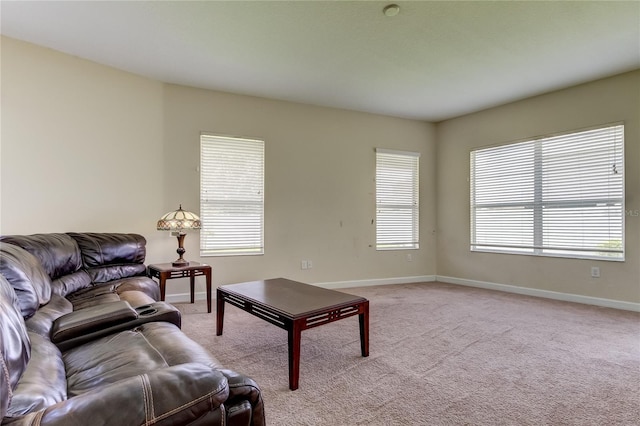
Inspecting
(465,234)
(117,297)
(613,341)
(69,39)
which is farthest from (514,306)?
(69,39)

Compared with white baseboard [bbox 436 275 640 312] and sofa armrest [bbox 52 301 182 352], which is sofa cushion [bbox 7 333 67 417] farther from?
white baseboard [bbox 436 275 640 312]

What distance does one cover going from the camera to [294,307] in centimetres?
227

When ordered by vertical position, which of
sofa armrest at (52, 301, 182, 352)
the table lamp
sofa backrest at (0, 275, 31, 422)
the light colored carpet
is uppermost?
the table lamp

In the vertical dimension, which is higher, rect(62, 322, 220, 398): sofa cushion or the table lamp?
the table lamp

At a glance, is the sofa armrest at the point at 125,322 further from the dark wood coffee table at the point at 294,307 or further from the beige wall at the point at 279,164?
the beige wall at the point at 279,164

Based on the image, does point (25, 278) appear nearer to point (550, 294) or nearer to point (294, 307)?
point (294, 307)

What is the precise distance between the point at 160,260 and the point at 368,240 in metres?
2.88

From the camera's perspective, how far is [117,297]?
8.27 feet

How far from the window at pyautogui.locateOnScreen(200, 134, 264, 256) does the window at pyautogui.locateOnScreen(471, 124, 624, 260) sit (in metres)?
3.26

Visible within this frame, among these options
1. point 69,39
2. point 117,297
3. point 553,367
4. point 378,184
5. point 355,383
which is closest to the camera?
point 355,383

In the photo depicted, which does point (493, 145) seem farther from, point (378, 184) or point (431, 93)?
point (378, 184)

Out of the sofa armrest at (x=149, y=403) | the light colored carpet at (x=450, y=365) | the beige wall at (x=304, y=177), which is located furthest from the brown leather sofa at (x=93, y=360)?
the beige wall at (x=304, y=177)

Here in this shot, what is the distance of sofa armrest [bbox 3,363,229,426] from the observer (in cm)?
81

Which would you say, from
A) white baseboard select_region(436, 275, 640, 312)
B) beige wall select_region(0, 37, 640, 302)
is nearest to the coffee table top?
beige wall select_region(0, 37, 640, 302)
